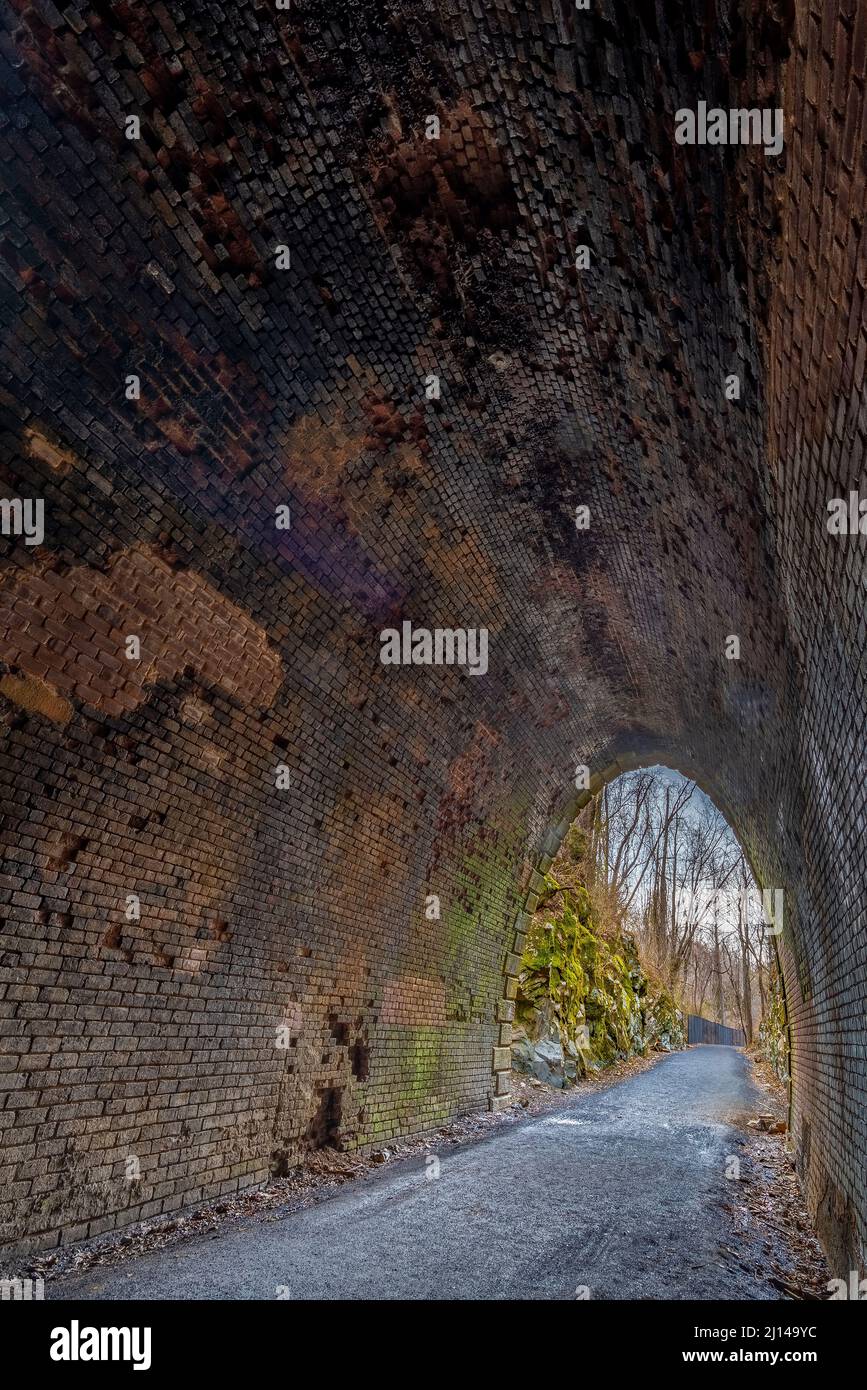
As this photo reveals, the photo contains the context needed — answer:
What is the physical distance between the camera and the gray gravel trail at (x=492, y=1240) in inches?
193

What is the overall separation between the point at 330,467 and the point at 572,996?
1593 cm

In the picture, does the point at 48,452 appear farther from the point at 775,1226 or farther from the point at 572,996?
the point at 572,996

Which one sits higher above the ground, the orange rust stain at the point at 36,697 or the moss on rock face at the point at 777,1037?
the orange rust stain at the point at 36,697

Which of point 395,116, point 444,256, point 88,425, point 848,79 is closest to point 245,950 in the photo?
point 88,425

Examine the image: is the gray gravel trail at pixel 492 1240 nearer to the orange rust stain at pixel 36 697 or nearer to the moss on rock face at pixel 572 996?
the orange rust stain at pixel 36 697

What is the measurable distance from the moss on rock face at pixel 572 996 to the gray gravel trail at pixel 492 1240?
6.97m

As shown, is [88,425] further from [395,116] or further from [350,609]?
[350,609]

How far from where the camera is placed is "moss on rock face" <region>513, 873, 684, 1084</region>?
17234 mm

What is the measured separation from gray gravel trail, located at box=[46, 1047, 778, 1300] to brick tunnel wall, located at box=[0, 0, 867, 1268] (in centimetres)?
76

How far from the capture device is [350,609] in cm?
797

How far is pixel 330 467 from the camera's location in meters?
6.98

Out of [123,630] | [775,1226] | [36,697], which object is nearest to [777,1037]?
[775,1226]

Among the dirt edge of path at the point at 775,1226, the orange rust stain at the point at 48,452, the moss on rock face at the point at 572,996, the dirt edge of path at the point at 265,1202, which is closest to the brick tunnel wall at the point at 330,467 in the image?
the orange rust stain at the point at 48,452
